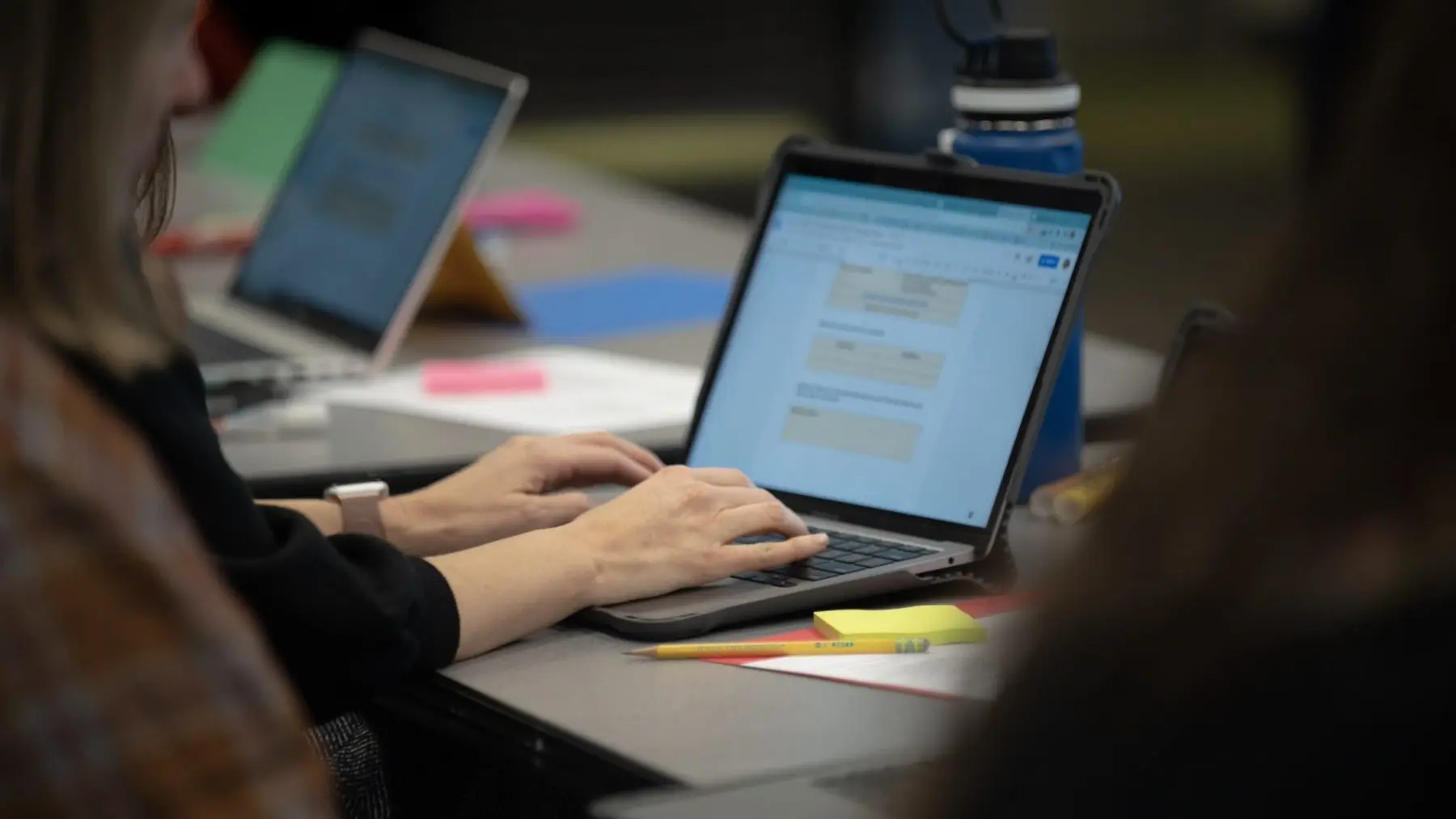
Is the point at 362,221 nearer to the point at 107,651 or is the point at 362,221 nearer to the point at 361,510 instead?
the point at 361,510

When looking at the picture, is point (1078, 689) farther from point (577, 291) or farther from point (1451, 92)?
point (577, 291)

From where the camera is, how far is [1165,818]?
64 centimetres

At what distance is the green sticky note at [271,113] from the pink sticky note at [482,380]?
1.00 metres

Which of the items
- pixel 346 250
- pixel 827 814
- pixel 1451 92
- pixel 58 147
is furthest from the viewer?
pixel 346 250

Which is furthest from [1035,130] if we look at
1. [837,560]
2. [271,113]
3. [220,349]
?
[271,113]

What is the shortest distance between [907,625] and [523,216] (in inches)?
74.6

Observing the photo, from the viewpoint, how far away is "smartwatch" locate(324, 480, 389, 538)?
1.59m

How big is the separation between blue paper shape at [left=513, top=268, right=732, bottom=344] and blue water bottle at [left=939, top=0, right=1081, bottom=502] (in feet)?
2.23

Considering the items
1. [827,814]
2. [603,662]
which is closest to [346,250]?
[603,662]

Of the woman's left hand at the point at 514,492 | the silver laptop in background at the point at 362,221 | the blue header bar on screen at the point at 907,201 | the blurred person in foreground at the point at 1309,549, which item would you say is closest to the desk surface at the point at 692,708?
the woman's left hand at the point at 514,492

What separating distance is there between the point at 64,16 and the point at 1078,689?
0.53 metres

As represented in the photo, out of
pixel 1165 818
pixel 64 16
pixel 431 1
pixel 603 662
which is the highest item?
pixel 431 1

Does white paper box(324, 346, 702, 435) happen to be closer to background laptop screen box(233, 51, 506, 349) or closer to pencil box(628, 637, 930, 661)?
A: background laptop screen box(233, 51, 506, 349)

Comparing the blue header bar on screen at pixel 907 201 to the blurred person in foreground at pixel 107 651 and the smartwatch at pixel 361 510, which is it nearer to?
the smartwatch at pixel 361 510
